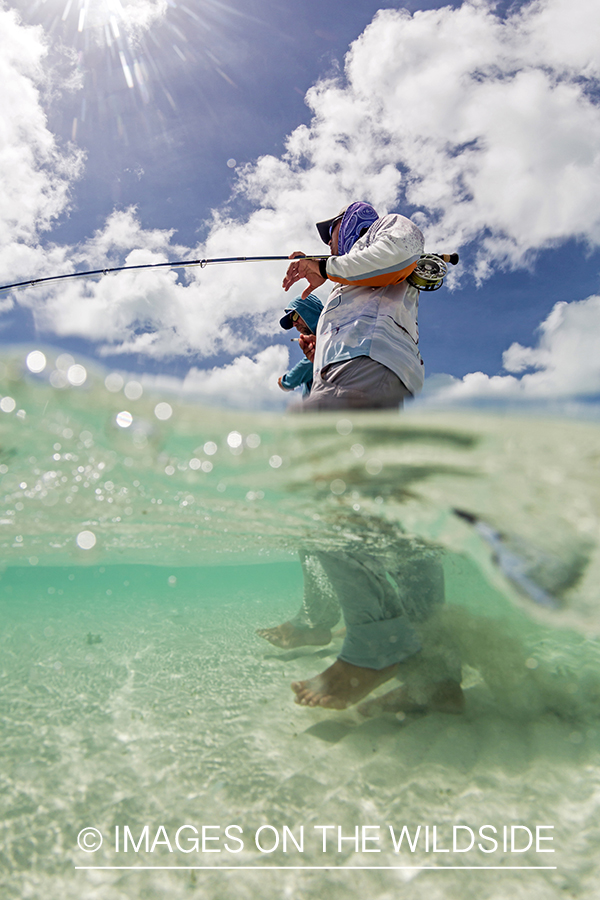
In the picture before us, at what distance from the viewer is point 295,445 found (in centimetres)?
303

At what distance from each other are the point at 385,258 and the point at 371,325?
0.51 meters

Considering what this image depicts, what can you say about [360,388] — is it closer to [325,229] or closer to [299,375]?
[299,375]

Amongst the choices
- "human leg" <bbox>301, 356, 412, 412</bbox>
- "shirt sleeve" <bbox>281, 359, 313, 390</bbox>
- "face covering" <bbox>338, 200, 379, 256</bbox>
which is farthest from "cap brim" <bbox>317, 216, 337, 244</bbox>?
"human leg" <bbox>301, 356, 412, 412</bbox>

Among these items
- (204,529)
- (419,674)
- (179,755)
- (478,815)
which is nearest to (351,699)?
(419,674)

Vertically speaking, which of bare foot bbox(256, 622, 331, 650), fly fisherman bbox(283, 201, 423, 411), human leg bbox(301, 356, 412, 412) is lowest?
bare foot bbox(256, 622, 331, 650)

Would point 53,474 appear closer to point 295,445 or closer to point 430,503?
point 295,445

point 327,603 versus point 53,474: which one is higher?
point 53,474

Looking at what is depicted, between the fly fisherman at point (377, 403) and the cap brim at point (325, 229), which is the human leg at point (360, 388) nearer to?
the fly fisherman at point (377, 403)

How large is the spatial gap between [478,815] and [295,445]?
2495 millimetres

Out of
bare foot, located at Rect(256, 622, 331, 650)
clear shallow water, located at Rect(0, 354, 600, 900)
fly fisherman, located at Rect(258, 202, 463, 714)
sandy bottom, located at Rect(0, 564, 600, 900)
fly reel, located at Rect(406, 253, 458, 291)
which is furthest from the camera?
bare foot, located at Rect(256, 622, 331, 650)

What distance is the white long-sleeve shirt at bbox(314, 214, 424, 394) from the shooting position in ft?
9.41

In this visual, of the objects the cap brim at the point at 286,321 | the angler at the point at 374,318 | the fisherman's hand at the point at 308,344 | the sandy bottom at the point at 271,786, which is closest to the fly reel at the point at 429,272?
the angler at the point at 374,318

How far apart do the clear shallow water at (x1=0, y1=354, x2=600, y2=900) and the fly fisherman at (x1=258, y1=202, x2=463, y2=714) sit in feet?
0.61

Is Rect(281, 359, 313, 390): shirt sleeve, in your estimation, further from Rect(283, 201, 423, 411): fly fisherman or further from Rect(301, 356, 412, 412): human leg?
Rect(301, 356, 412, 412): human leg
